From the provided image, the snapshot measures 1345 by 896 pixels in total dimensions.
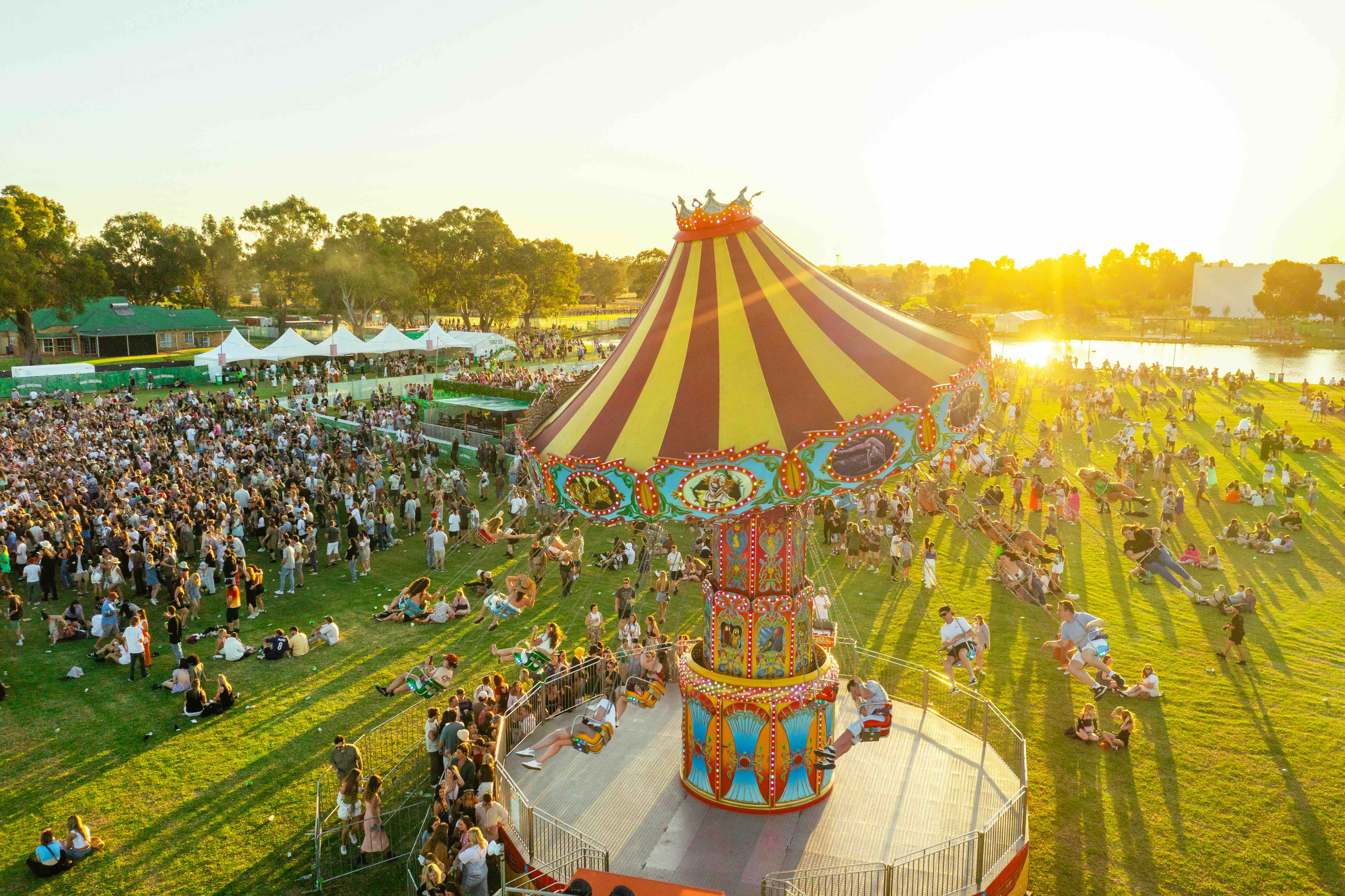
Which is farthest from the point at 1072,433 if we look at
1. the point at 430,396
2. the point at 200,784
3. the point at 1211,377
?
the point at 200,784

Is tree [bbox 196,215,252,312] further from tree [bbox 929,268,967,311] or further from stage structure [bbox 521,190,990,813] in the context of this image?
stage structure [bbox 521,190,990,813]

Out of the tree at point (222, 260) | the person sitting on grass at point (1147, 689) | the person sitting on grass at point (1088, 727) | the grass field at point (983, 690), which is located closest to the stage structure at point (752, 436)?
the grass field at point (983, 690)

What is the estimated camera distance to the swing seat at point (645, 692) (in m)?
11.8

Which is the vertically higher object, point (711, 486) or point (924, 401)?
point (924, 401)

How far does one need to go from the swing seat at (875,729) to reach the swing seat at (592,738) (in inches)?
126

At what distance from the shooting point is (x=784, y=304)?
356 inches

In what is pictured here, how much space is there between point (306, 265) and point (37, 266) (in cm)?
1605

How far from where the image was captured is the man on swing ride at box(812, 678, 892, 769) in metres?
9.34

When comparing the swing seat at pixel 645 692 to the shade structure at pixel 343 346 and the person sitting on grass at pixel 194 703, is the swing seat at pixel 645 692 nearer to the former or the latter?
the person sitting on grass at pixel 194 703

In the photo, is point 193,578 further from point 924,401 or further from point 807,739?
point 924,401

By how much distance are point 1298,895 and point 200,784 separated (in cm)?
1225

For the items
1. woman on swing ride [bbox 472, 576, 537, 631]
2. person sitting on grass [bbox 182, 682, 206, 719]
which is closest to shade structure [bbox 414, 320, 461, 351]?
woman on swing ride [bbox 472, 576, 537, 631]

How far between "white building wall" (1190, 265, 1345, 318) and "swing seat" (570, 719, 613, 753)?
123 meters

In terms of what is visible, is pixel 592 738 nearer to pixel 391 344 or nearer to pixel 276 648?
pixel 276 648
